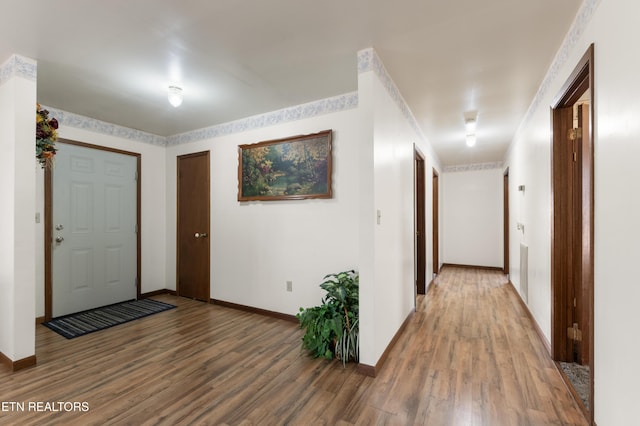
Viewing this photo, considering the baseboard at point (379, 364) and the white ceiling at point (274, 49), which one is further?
the baseboard at point (379, 364)

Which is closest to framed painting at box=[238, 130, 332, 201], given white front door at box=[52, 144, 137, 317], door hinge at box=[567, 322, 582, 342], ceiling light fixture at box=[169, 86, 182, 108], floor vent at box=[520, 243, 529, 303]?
ceiling light fixture at box=[169, 86, 182, 108]

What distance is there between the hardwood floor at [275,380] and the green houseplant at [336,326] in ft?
0.36

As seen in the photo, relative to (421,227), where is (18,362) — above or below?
below

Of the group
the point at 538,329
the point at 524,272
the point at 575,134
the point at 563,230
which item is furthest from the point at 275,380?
the point at 524,272

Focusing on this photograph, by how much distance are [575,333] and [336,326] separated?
186 cm

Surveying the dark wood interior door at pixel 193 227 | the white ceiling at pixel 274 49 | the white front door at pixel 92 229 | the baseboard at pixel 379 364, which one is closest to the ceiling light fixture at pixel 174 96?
the white ceiling at pixel 274 49

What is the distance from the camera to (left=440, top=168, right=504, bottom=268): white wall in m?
6.60

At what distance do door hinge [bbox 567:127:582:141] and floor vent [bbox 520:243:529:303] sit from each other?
1.61 meters

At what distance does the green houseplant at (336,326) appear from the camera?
2.44 m

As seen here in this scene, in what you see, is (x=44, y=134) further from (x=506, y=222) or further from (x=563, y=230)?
(x=506, y=222)

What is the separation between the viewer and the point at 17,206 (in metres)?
2.28

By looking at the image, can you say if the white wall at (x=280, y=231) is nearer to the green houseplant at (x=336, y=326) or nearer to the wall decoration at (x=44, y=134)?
the green houseplant at (x=336, y=326)

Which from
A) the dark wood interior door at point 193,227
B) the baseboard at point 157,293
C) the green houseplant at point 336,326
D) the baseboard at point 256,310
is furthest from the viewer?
the baseboard at point 157,293

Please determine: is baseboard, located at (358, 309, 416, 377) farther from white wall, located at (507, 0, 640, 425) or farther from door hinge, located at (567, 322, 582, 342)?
door hinge, located at (567, 322, 582, 342)
